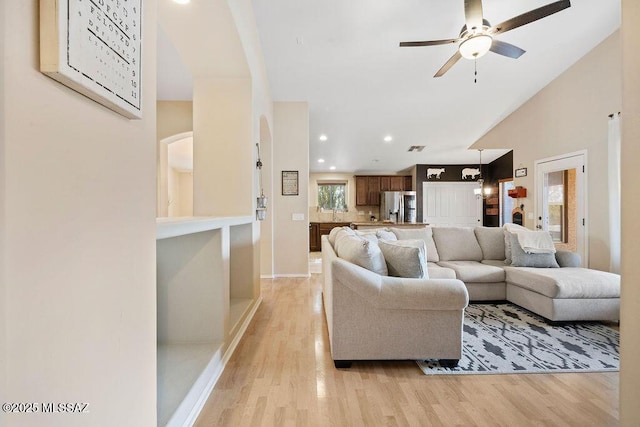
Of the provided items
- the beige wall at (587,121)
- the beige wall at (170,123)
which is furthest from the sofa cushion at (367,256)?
the beige wall at (587,121)

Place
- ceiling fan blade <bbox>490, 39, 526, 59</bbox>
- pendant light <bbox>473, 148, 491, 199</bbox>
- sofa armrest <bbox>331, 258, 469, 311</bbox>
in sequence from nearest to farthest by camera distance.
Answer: sofa armrest <bbox>331, 258, 469, 311</bbox>, ceiling fan blade <bbox>490, 39, 526, 59</bbox>, pendant light <bbox>473, 148, 491, 199</bbox>

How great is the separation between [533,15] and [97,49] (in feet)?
10.2

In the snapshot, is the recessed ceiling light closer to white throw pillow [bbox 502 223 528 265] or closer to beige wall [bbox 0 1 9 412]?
white throw pillow [bbox 502 223 528 265]

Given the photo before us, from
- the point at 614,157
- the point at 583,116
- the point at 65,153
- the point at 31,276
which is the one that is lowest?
the point at 31,276

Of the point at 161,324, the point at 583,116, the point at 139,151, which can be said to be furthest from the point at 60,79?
the point at 583,116

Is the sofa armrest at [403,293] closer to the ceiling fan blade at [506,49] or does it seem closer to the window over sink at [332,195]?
the ceiling fan blade at [506,49]

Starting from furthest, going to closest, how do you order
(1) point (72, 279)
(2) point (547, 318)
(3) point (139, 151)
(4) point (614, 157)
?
(4) point (614, 157)
(2) point (547, 318)
(3) point (139, 151)
(1) point (72, 279)

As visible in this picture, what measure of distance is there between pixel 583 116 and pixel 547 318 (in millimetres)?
3352

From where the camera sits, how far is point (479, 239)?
4117mm

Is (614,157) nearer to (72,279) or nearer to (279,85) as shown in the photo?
(279,85)

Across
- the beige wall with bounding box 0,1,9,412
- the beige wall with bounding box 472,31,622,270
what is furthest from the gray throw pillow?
the beige wall with bounding box 0,1,9,412

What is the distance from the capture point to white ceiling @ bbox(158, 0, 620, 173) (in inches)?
131

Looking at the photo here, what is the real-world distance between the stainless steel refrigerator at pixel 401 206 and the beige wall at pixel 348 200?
810 millimetres

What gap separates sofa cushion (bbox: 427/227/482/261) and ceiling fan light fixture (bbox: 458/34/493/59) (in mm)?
2282
